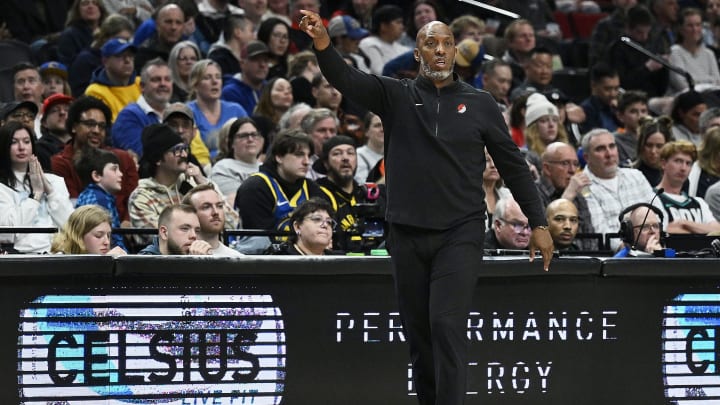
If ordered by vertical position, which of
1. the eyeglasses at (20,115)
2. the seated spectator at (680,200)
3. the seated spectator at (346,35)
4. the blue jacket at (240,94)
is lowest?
the seated spectator at (680,200)

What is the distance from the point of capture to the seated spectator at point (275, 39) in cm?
1436

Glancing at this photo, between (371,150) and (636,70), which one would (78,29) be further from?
(636,70)

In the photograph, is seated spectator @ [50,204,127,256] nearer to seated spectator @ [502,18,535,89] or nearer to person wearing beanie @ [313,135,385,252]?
person wearing beanie @ [313,135,385,252]

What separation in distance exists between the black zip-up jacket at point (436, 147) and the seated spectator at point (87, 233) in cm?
249

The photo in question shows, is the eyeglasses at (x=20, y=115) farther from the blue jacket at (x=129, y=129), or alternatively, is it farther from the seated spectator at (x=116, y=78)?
the seated spectator at (x=116, y=78)

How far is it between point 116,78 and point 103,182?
2.87 metres

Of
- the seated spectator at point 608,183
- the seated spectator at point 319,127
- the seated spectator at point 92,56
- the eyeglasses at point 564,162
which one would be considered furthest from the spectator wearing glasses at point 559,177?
the seated spectator at point 92,56

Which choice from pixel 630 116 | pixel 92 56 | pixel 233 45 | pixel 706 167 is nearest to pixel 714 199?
pixel 706 167

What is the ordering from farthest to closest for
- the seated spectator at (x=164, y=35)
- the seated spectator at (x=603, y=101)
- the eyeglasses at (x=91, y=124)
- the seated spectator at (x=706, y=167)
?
the seated spectator at (x=603, y=101), the seated spectator at (x=164, y=35), the seated spectator at (x=706, y=167), the eyeglasses at (x=91, y=124)

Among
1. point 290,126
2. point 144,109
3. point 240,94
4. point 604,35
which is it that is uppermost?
point 604,35

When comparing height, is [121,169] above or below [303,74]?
below

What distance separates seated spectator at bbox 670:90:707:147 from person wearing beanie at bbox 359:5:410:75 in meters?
3.22

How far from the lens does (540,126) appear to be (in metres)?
12.6

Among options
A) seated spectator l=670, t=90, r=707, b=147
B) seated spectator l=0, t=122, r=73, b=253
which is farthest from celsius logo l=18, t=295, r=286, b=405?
seated spectator l=670, t=90, r=707, b=147
